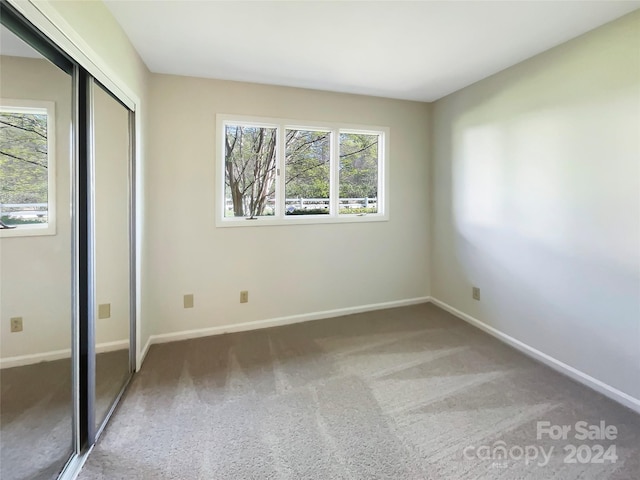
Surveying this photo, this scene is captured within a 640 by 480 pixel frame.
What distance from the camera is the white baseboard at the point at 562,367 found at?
6.69 ft

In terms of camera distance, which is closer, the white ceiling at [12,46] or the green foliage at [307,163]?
the white ceiling at [12,46]

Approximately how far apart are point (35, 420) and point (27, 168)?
111 centimetres

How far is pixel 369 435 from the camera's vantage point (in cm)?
179

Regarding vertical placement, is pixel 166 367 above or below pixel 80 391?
below

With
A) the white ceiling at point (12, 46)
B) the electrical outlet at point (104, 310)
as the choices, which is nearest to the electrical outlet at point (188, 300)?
the electrical outlet at point (104, 310)

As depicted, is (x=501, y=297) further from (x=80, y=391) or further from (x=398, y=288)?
(x=80, y=391)

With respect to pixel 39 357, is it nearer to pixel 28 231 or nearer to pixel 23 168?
pixel 28 231

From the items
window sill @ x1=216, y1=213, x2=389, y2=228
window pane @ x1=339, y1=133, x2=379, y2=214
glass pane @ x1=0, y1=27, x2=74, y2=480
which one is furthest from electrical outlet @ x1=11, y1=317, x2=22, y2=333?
window pane @ x1=339, y1=133, x2=379, y2=214

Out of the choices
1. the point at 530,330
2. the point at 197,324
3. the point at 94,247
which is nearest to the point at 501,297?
the point at 530,330

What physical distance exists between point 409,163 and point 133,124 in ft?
9.00

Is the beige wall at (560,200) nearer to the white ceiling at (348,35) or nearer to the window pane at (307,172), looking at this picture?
the white ceiling at (348,35)

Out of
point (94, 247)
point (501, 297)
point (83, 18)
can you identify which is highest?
point (83, 18)

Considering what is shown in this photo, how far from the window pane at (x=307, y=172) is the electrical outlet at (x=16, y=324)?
2.24 m

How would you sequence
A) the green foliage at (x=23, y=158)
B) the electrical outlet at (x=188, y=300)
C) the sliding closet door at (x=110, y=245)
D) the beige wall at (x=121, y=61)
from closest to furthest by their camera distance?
the green foliage at (x=23, y=158), the beige wall at (x=121, y=61), the sliding closet door at (x=110, y=245), the electrical outlet at (x=188, y=300)
